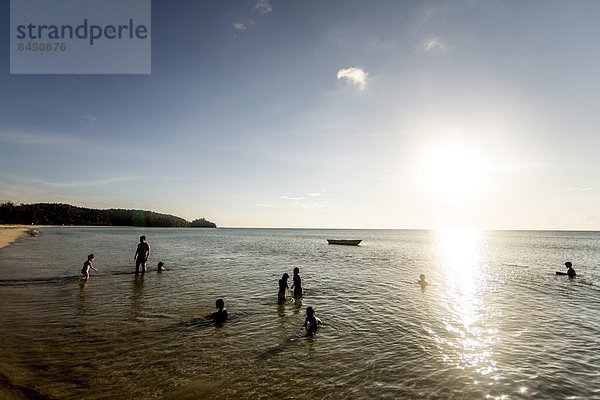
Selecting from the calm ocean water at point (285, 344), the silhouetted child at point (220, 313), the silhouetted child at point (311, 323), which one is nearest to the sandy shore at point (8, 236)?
the calm ocean water at point (285, 344)

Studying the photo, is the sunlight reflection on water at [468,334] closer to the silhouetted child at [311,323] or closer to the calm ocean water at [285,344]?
the calm ocean water at [285,344]

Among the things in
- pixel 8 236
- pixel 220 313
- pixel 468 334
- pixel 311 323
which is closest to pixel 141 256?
pixel 220 313

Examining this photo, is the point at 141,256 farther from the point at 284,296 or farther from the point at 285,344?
the point at 285,344

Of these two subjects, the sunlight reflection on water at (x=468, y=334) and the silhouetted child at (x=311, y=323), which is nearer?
the sunlight reflection on water at (x=468, y=334)

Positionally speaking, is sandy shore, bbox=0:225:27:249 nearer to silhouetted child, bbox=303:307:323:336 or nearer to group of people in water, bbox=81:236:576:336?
group of people in water, bbox=81:236:576:336

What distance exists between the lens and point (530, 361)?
34.6 feet

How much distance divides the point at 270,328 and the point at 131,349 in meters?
5.22

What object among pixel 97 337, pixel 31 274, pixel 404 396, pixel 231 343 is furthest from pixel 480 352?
pixel 31 274

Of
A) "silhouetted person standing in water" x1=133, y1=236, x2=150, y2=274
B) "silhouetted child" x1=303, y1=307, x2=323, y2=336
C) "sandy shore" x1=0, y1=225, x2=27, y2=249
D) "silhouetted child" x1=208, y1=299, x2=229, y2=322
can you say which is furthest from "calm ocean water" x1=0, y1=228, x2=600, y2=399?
"sandy shore" x1=0, y1=225, x2=27, y2=249

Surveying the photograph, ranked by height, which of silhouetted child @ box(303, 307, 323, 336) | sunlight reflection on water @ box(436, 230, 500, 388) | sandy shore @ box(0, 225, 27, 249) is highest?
sandy shore @ box(0, 225, 27, 249)

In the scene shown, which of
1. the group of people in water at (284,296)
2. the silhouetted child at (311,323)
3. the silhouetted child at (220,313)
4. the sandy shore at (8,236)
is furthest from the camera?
the sandy shore at (8,236)

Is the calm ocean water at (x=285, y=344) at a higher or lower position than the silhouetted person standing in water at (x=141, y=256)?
lower

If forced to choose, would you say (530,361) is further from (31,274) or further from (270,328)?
(31,274)

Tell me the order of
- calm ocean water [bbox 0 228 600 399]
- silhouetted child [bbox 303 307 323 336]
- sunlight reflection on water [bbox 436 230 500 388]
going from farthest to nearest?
silhouetted child [bbox 303 307 323 336] < sunlight reflection on water [bbox 436 230 500 388] < calm ocean water [bbox 0 228 600 399]
